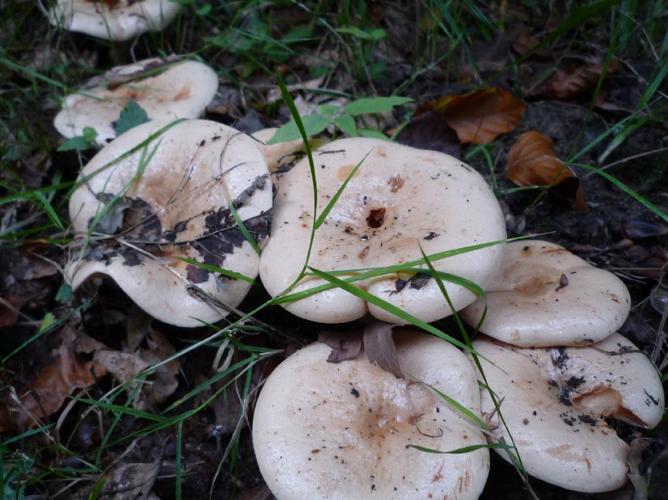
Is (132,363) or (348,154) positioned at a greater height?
(348,154)

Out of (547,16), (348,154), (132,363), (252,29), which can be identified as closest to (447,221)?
(348,154)

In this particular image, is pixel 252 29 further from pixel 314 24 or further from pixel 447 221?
pixel 447 221

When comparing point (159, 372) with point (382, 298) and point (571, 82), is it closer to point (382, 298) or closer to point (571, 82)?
point (382, 298)

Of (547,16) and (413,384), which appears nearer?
(413,384)

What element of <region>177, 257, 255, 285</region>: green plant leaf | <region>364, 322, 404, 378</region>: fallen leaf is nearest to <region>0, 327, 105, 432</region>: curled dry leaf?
<region>177, 257, 255, 285</region>: green plant leaf

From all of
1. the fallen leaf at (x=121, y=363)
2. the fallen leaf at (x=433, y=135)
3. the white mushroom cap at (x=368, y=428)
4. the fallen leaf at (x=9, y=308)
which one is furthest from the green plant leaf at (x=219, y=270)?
the fallen leaf at (x=433, y=135)

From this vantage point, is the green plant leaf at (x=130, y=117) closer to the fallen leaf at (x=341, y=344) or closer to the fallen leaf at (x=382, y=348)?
the fallen leaf at (x=341, y=344)
